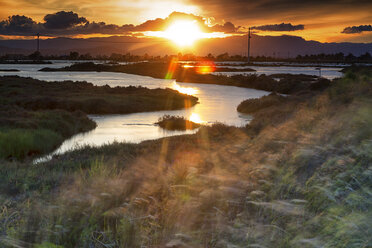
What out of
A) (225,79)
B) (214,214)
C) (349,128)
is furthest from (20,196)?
(225,79)

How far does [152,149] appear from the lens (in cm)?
1777

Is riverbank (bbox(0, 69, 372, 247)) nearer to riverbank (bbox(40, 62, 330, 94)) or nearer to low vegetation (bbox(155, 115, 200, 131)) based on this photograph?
low vegetation (bbox(155, 115, 200, 131))

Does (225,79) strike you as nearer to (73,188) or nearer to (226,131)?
(226,131)

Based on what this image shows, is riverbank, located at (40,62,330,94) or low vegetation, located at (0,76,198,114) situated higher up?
riverbank, located at (40,62,330,94)

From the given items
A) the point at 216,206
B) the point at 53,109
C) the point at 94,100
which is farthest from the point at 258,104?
the point at 216,206

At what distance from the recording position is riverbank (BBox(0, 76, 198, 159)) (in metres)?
23.2

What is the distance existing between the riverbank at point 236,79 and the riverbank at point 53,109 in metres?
26.1

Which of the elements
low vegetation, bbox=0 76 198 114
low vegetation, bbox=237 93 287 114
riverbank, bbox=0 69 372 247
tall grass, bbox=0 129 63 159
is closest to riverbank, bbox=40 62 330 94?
low vegetation, bbox=237 93 287 114

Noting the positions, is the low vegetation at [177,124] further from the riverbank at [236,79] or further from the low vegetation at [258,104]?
the riverbank at [236,79]

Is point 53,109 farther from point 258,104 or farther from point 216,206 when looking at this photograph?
point 216,206

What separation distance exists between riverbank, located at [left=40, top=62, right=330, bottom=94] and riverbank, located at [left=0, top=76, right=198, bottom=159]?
2605 cm

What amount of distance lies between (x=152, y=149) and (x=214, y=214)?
12.3m

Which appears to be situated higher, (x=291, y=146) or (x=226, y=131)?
(x=291, y=146)

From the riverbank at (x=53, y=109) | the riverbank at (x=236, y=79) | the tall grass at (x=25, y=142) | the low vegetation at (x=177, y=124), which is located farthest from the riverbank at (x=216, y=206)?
the riverbank at (x=236, y=79)
